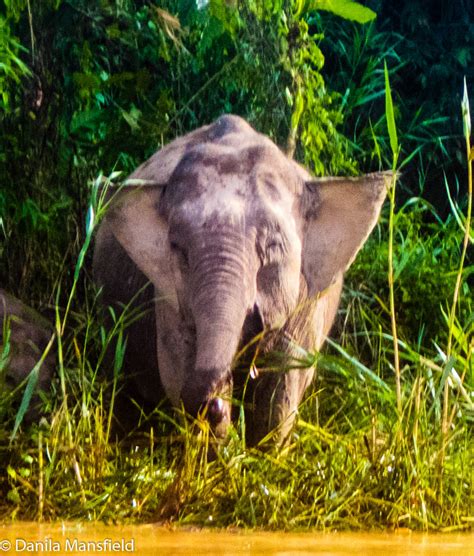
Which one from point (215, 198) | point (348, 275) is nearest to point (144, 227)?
point (215, 198)

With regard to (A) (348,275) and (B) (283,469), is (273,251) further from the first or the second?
(A) (348,275)

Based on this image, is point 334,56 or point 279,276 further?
point 334,56

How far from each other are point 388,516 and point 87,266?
3151 millimetres

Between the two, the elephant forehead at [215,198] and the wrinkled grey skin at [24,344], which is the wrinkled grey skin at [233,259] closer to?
the elephant forehead at [215,198]

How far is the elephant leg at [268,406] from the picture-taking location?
5.54 m

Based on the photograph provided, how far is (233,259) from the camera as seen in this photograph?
5.13 metres

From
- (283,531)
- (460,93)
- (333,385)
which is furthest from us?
(460,93)

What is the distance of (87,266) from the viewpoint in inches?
290

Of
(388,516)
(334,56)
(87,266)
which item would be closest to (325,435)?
(388,516)

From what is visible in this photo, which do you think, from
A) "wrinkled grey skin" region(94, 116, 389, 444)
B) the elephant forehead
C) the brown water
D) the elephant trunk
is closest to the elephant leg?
"wrinkled grey skin" region(94, 116, 389, 444)

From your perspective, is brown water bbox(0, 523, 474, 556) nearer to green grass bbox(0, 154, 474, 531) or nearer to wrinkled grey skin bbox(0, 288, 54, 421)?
green grass bbox(0, 154, 474, 531)

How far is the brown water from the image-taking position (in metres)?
4.17

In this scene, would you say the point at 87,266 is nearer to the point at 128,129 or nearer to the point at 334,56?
the point at 128,129

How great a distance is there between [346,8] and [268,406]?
3.03 metres
